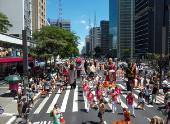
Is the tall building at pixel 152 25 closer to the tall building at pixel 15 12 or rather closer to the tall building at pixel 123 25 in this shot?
the tall building at pixel 123 25

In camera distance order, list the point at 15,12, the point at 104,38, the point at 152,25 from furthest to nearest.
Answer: the point at 104,38, the point at 152,25, the point at 15,12

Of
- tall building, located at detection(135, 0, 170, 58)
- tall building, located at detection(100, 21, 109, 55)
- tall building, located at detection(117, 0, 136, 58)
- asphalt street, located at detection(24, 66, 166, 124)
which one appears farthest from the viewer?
tall building, located at detection(100, 21, 109, 55)

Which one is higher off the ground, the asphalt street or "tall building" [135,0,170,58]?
"tall building" [135,0,170,58]

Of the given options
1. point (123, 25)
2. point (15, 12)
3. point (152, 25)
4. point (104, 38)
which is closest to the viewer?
point (15, 12)

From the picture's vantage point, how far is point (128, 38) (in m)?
124

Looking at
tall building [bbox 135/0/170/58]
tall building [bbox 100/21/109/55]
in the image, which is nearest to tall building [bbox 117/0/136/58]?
tall building [bbox 135/0/170/58]

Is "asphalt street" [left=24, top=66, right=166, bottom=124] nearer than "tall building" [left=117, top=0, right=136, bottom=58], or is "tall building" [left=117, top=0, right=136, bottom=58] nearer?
"asphalt street" [left=24, top=66, right=166, bottom=124]

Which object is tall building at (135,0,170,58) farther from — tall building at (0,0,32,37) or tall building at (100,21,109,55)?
tall building at (100,21,109,55)

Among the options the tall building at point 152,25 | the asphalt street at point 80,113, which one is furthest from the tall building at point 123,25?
the asphalt street at point 80,113

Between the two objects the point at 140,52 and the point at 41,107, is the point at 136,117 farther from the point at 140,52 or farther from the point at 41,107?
the point at 140,52

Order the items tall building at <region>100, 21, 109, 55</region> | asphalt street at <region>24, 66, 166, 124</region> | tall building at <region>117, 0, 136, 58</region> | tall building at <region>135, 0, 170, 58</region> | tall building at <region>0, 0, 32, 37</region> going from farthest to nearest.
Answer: tall building at <region>100, 21, 109, 55</region> → tall building at <region>117, 0, 136, 58</region> → tall building at <region>135, 0, 170, 58</region> → tall building at <region>0, 0, 32, 37</region> → asphalt street at <region>24, 66, 166, 124</region>

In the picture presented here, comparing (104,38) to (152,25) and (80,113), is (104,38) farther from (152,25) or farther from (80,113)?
(80,113)

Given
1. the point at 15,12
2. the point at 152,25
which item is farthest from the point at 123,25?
the point at 15,12

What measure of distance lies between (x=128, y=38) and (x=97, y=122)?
119779mm
